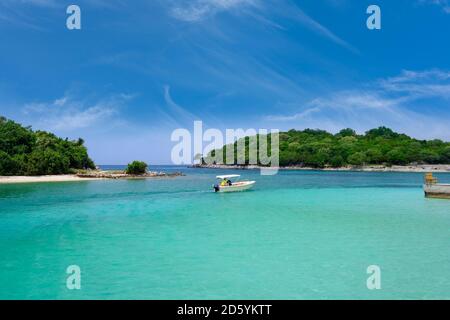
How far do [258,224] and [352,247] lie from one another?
710cm

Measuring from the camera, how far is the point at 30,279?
1212 cm

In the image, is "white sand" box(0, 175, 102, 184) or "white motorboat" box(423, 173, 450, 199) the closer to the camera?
"white motorboat" box(423, 173, 450, 199)

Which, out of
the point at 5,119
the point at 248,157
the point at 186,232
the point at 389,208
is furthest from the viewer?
the point at 248,157

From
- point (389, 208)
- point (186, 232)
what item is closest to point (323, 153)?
point (389, 208)

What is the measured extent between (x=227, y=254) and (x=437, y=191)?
2751cm

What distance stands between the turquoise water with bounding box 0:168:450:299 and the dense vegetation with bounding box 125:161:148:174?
5737 cm

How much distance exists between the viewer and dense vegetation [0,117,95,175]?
73938 millimetres

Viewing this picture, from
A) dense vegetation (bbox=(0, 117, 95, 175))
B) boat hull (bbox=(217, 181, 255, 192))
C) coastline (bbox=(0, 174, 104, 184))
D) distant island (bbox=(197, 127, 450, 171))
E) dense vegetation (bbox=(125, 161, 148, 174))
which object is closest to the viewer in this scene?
boat hull (bbox=(217, 181, 255, 192))

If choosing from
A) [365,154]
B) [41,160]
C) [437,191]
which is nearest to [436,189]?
[437,191]

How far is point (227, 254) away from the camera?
1512cm

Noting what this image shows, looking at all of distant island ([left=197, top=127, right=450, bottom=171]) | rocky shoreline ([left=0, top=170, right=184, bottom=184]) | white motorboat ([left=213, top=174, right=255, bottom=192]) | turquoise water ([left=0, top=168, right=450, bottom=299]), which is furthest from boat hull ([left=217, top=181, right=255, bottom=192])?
distant island ([left=197, top=127, right=450, bottom=171])
